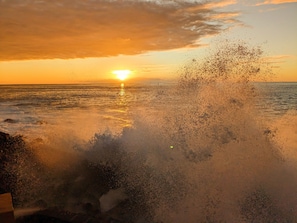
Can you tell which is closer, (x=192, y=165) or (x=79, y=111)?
(x=192, y=165)

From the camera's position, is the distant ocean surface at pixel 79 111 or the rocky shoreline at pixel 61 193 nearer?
the rocky shoreline at pixel 61 193

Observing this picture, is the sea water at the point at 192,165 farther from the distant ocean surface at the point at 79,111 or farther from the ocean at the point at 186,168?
the distant ocean surface at the point at 79,111

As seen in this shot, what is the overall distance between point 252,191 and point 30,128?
688 inches

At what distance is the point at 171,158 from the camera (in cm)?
956

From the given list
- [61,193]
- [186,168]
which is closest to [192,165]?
[186,168]

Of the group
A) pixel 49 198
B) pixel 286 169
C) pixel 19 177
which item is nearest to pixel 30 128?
pixel 19 177

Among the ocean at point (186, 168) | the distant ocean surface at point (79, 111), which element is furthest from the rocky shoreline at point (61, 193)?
the distant ocean surface at point (79, 111)

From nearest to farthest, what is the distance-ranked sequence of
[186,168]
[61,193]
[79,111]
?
[61,193], [186,168], [79,111]

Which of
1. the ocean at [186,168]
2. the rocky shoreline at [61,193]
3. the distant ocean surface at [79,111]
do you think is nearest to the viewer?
the rocky shoreline at [61,193]

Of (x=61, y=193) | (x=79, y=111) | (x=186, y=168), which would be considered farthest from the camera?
(x=79, y=111)

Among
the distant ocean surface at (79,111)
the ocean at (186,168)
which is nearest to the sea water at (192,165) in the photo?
the ocean at (186,168)

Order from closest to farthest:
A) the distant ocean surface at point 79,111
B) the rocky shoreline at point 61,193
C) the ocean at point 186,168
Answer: the rocky shoreline at point 61,193 < the ocean at point 186,168 < the distant ocean surface at point 79,111

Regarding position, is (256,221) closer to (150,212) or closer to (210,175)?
(210,175)

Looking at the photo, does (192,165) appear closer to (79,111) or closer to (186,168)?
(186,168)
